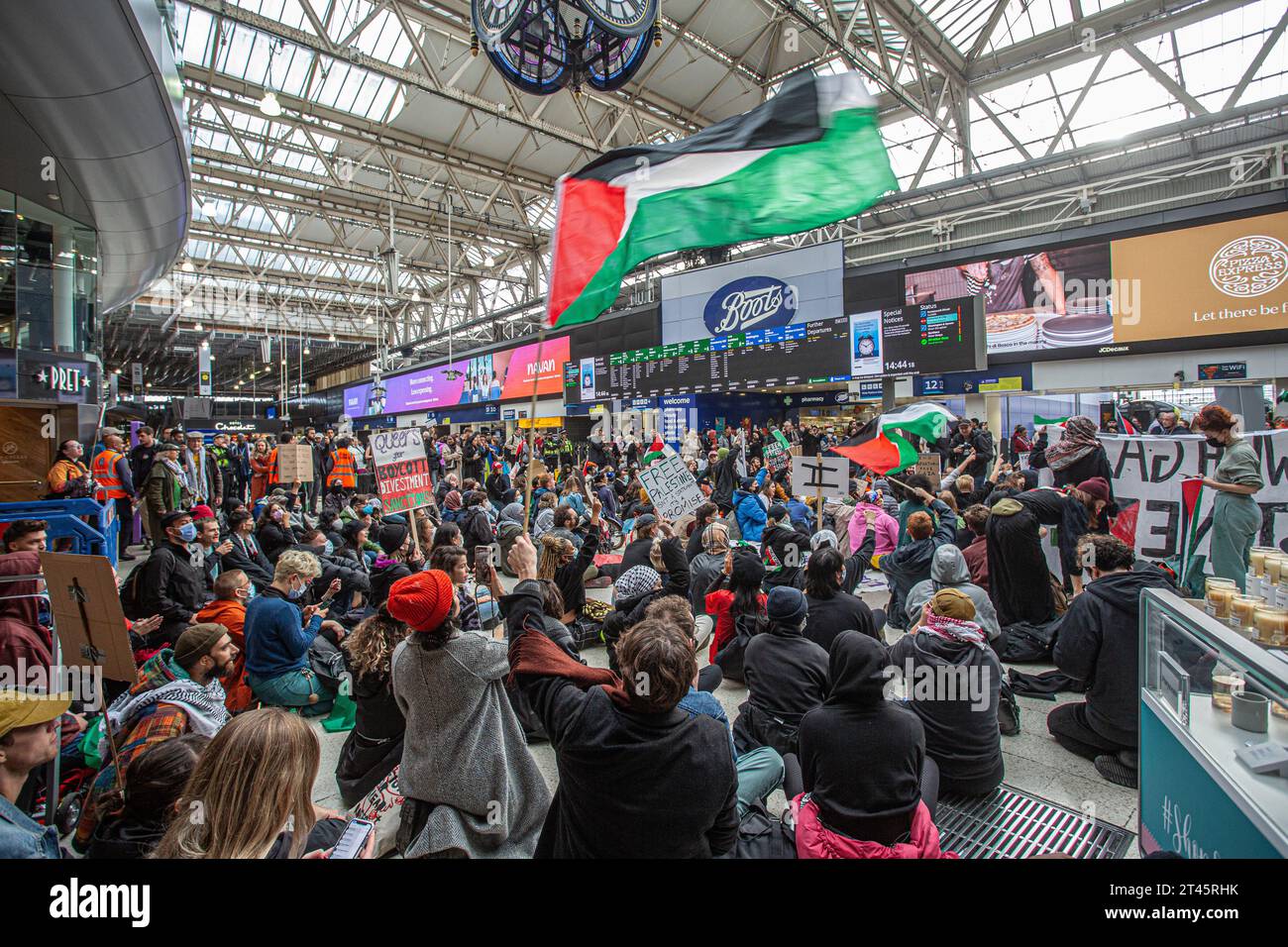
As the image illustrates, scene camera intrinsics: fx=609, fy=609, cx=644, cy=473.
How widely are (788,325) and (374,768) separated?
12.9 m

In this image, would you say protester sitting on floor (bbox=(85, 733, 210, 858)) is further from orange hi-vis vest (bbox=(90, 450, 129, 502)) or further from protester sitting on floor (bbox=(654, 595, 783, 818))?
orange hi-vis vest (bbox=(90, 450, 129, 502))

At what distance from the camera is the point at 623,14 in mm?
5160

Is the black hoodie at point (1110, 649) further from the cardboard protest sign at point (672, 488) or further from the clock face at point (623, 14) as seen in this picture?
the clock face at point (623, 14)

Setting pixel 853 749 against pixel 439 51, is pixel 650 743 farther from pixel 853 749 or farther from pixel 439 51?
pixel 439 51

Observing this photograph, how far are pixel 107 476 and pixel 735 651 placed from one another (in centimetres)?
806

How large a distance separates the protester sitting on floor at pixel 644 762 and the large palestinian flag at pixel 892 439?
482 cm

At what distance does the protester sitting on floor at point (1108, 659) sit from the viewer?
119 inches

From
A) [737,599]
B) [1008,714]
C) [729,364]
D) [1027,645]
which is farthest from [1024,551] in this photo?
[729,364]

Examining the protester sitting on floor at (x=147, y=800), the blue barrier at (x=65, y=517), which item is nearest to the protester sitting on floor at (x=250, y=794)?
the protester sitting on floor at (x=147, y=800)

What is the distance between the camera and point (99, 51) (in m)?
5.07

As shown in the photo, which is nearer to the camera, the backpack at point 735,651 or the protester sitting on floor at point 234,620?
the protester sitting on floor at point 234,620
